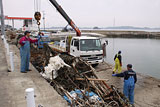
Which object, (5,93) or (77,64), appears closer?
(5,93)

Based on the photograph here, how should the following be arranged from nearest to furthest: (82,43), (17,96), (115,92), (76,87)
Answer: (17,96) < (115,92) < (76,87) < (82,43)

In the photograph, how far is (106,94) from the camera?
16.2 ft

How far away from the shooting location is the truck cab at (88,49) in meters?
9.66

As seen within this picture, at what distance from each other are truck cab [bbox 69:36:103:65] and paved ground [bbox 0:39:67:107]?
432 cm

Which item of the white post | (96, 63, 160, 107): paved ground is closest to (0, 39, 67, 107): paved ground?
the white post

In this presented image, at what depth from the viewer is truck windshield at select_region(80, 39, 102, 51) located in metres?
9.84

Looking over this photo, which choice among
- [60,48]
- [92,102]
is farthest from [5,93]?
[60,48]

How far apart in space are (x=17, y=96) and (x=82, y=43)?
6434 millimetres

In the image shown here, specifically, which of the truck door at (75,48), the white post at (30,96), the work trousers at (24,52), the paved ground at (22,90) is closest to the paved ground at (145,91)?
the truck door at (75,48)

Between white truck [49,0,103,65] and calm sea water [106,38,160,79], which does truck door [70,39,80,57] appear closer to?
white truck [49,0,103,65]

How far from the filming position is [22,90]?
4473 mm

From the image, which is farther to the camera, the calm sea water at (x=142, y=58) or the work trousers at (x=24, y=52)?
the calm sea water at (x=142, y=58)

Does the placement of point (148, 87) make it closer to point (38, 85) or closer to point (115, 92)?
point (115, 92)

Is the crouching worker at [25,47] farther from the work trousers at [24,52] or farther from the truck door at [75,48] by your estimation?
the truck door at [75,48]
